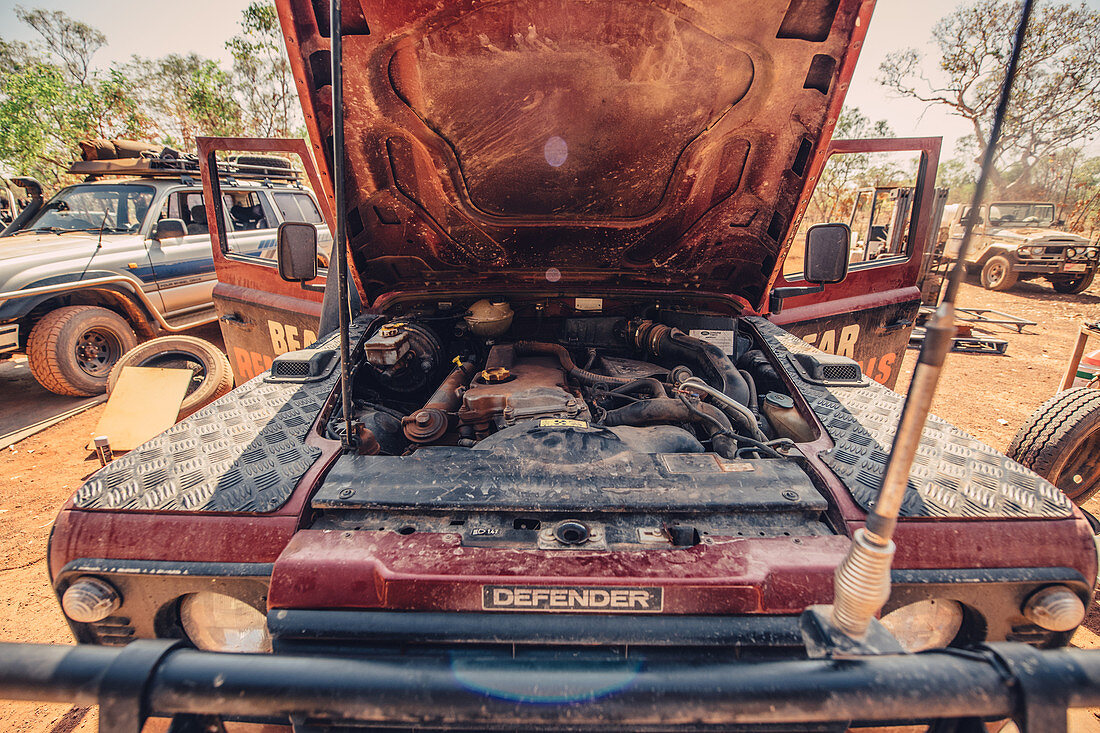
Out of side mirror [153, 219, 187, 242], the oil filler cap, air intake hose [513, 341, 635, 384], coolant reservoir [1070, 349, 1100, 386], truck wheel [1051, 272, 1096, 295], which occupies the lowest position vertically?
truck wheel [1051, 272, 1096, 295]

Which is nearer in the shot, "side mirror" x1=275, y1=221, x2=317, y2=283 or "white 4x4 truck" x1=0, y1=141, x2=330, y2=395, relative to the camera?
"side mirror" x1=275, y1=221, x2=317, y2=283

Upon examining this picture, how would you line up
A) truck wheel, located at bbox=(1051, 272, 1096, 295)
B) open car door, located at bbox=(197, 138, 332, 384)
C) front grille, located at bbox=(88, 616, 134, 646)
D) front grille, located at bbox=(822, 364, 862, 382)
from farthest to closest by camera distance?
truck wheel, located at bbox=(1051, 272, 1096, 295)
open car door, located at bbox=(197, 138, 332, 384)
front grille, located at bbox=(822, 364, 862, 382)
front grille, located at bbox=(88, 616, 134, 646)

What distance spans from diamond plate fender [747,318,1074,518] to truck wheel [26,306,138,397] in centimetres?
686

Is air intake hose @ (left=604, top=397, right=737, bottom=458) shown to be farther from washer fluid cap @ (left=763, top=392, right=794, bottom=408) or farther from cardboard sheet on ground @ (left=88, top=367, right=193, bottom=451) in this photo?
cardboard sheet on ground @ (left=88, top=367, right=193, bottom=451)

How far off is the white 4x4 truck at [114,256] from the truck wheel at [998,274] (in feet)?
50.7

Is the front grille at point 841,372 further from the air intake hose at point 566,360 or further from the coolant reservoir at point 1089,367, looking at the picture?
the coolant reservoir at point 1089,367

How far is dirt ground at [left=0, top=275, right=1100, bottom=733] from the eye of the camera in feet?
7.36

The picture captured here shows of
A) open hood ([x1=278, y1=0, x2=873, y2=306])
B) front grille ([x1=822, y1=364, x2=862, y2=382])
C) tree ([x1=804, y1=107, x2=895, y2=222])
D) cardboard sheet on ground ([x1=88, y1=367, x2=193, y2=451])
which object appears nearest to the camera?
open hood ([x1=278, y1=0, x2=873, y2=306])

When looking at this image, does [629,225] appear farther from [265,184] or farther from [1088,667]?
[265,184]

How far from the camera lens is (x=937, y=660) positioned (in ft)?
2.95

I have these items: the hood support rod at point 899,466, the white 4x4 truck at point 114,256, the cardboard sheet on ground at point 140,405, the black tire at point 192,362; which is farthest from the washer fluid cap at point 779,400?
the black tire at point 192,362

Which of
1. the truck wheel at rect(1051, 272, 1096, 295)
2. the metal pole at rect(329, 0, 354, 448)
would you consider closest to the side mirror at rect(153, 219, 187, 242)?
the metal pole at rect(329, 0, 354, 448)

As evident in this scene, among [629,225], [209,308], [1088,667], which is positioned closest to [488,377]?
[629,225]

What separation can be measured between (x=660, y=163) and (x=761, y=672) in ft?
6.36
